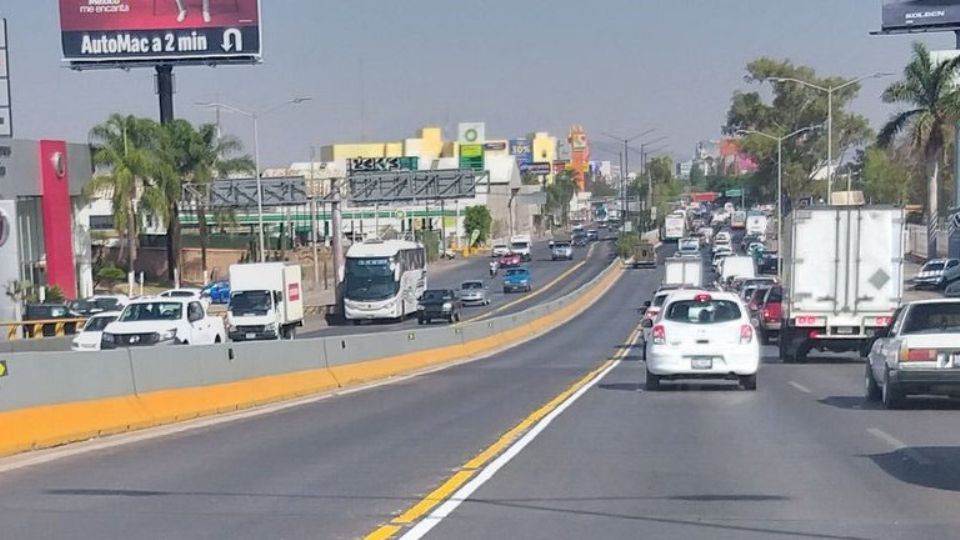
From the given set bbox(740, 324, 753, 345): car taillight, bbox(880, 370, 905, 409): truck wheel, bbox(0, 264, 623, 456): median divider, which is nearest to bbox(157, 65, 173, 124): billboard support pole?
bbox(0, 264, 623, 456): median divider

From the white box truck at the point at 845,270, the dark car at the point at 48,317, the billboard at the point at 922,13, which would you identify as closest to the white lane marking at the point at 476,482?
the white box truck at the point at 845,270

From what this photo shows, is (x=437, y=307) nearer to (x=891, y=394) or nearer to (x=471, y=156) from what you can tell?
(x=891, y=394)

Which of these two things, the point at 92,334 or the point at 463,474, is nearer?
the point at 463,474

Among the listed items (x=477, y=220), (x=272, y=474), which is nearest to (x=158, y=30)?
(x=272, y=474)

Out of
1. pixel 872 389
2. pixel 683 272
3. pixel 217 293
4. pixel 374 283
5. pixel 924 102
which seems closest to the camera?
pixel 872 389

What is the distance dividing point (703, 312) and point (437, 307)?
40.5 m

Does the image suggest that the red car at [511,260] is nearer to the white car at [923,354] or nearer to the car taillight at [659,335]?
the car taillight at [659,335]

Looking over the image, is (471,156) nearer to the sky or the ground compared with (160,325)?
nearer to the sky

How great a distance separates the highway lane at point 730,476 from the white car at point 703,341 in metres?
2.15

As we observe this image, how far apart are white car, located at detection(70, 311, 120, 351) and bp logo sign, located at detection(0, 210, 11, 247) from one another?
12.7m

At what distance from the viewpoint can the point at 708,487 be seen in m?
12.8

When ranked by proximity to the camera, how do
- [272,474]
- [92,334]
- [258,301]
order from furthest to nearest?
[258,301]
[92,334]
[272,474]

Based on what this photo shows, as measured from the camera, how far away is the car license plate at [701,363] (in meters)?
24.1

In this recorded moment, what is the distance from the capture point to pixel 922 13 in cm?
8925
